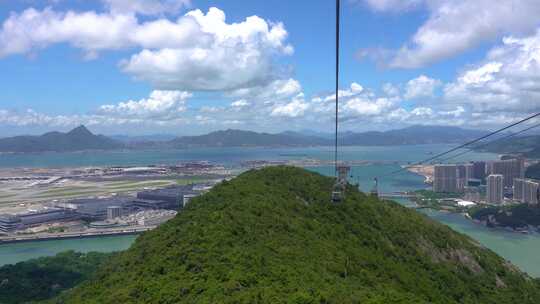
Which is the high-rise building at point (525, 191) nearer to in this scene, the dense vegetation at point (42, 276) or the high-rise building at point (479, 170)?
the high-rise building at point (479, 170)

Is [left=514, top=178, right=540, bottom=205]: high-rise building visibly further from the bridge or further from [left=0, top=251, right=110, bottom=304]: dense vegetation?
[left=0, top=251, right=110, bottom=304]: dense vegetation

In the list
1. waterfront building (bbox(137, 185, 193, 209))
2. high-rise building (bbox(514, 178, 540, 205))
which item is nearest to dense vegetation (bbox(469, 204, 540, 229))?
high-rise building (bbox(514, 178, 540, 205))

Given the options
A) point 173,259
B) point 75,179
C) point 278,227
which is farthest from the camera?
point 75,179

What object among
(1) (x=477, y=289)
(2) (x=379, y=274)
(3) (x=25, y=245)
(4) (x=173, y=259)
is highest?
(4) (x=173, y=259)

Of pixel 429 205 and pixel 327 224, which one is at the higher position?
pixel 327 224

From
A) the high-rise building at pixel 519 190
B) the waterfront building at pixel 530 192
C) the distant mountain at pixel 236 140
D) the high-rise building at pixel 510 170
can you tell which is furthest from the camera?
the distant mountain at pixel 236 140

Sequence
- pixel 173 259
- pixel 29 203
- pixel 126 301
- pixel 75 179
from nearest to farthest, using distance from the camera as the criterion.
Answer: pixel 126 301 < pixel 173 259 < pixel 29 203 < pixel 75 179

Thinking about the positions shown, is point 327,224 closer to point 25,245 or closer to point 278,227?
point 278,227

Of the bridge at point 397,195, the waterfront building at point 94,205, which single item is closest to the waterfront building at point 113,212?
the waterfront building at point 94,205

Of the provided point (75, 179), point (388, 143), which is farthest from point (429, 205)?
point (388, 143)
